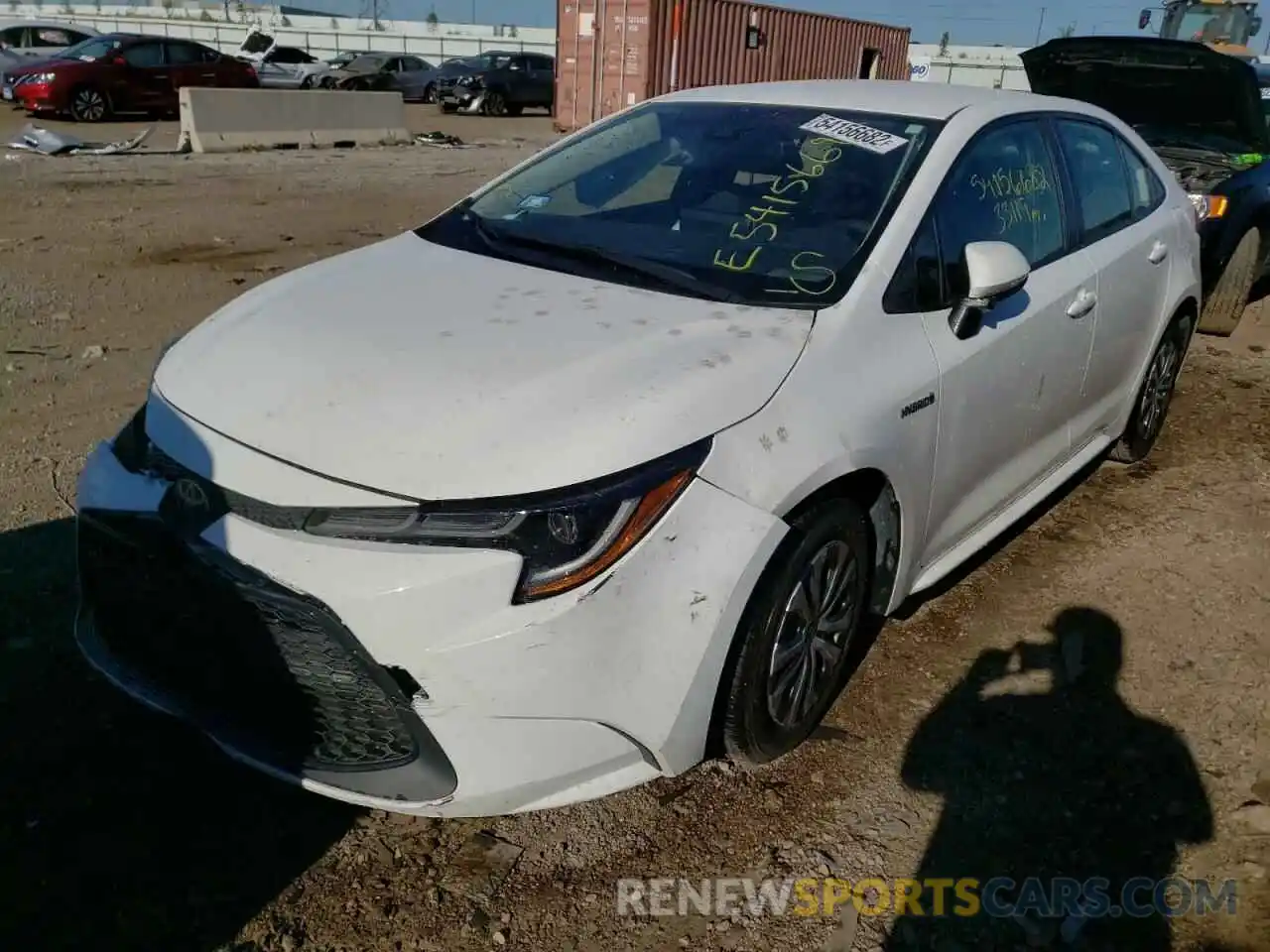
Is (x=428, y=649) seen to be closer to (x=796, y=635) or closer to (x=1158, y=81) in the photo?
(x=796, y=635)

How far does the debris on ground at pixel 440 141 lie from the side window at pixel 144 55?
4852mm

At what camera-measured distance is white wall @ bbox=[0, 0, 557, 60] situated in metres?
45.5

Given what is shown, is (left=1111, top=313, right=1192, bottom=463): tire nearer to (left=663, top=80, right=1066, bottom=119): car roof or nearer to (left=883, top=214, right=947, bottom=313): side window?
(left=663, top=80, right=1066, bottom=119): car roof

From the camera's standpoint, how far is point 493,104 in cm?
2520

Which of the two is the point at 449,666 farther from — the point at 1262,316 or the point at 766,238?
the point at 1262,316

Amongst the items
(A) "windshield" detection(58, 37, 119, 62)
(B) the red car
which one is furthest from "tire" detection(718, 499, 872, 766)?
(A) "windshield" detection(58, 37, 119, 62)

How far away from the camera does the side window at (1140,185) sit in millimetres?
4215

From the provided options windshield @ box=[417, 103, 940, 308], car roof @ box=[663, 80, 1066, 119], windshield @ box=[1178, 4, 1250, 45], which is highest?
windshield @ box=[1178, 4, 1250, 45]

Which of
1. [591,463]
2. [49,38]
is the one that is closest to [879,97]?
[591,463]

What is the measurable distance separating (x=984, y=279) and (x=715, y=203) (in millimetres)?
830

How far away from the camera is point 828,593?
2604mm

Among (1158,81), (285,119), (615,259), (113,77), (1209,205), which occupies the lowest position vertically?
(285,119)

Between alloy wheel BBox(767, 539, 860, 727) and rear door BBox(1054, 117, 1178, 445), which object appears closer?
alloy wheel BBox(767, 539, 860, 727)

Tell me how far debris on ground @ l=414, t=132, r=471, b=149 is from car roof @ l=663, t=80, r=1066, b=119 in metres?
14.5
